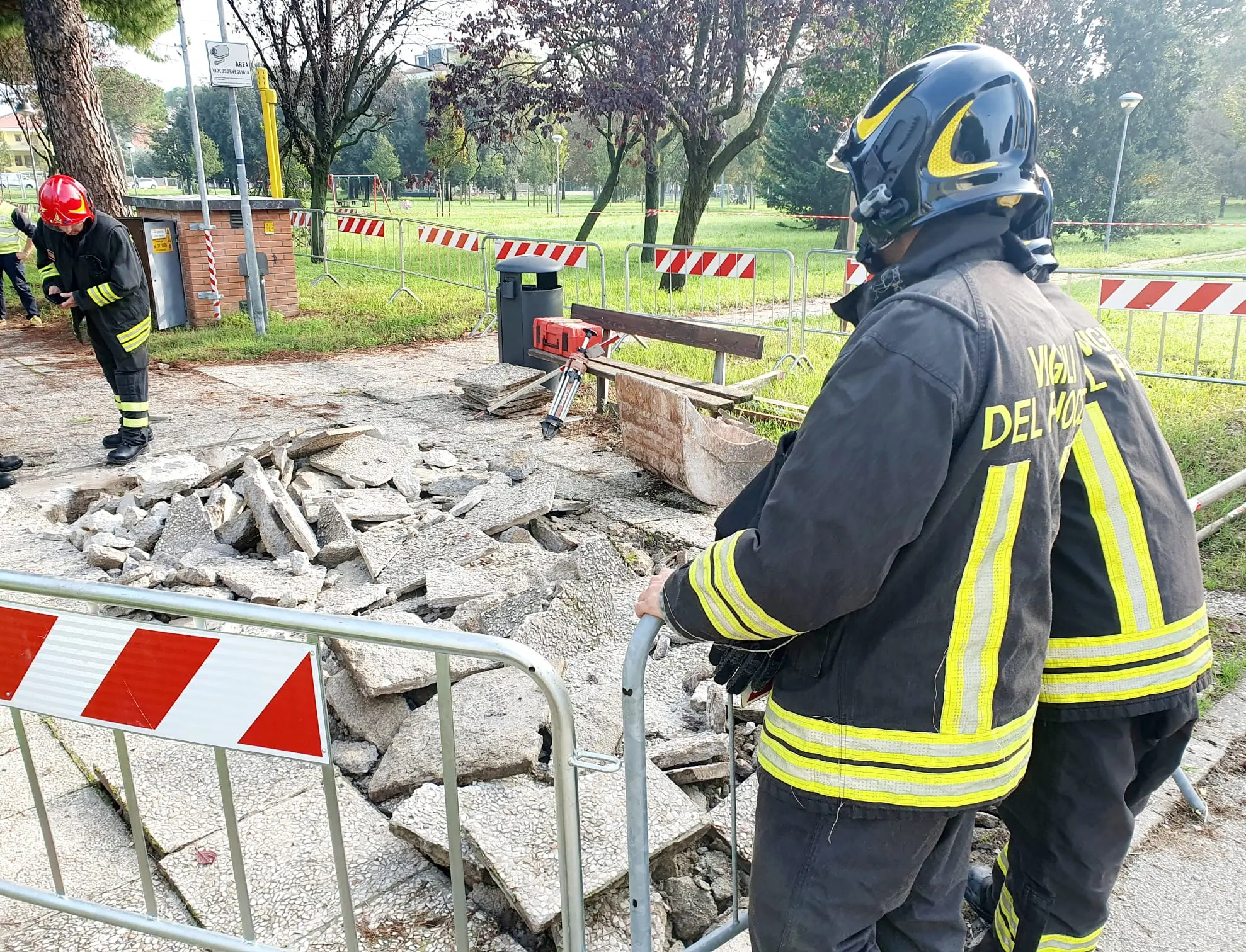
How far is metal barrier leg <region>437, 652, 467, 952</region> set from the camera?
1957mm

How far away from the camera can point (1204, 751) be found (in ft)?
11.2

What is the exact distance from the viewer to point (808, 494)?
4.81 ft

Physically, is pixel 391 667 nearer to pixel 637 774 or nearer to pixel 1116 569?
pixel 637 774

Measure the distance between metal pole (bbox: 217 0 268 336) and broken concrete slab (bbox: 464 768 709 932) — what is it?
10728 mm

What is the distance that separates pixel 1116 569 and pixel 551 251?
10.4 metres

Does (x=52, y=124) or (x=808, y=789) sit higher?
(x=52, y=124)

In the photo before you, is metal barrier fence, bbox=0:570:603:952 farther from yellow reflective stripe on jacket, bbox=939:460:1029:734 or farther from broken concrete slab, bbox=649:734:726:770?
broken concrete slab, bbox=649:734:726:770

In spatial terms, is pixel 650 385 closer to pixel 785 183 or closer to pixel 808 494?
pixel 808 494

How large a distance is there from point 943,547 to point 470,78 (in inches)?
644

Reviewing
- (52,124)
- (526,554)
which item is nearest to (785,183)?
(52,124)

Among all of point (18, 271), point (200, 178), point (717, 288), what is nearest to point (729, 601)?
point (200, 178)

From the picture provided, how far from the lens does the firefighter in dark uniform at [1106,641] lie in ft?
5.87

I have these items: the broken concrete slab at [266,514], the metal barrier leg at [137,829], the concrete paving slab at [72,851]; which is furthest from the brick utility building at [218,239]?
the metal barrier leg at [137,829]

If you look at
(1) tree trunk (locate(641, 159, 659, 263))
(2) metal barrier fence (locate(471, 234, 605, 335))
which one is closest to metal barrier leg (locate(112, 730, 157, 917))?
(2) metal barrier fence (locate(471, 234, 605, 335))
